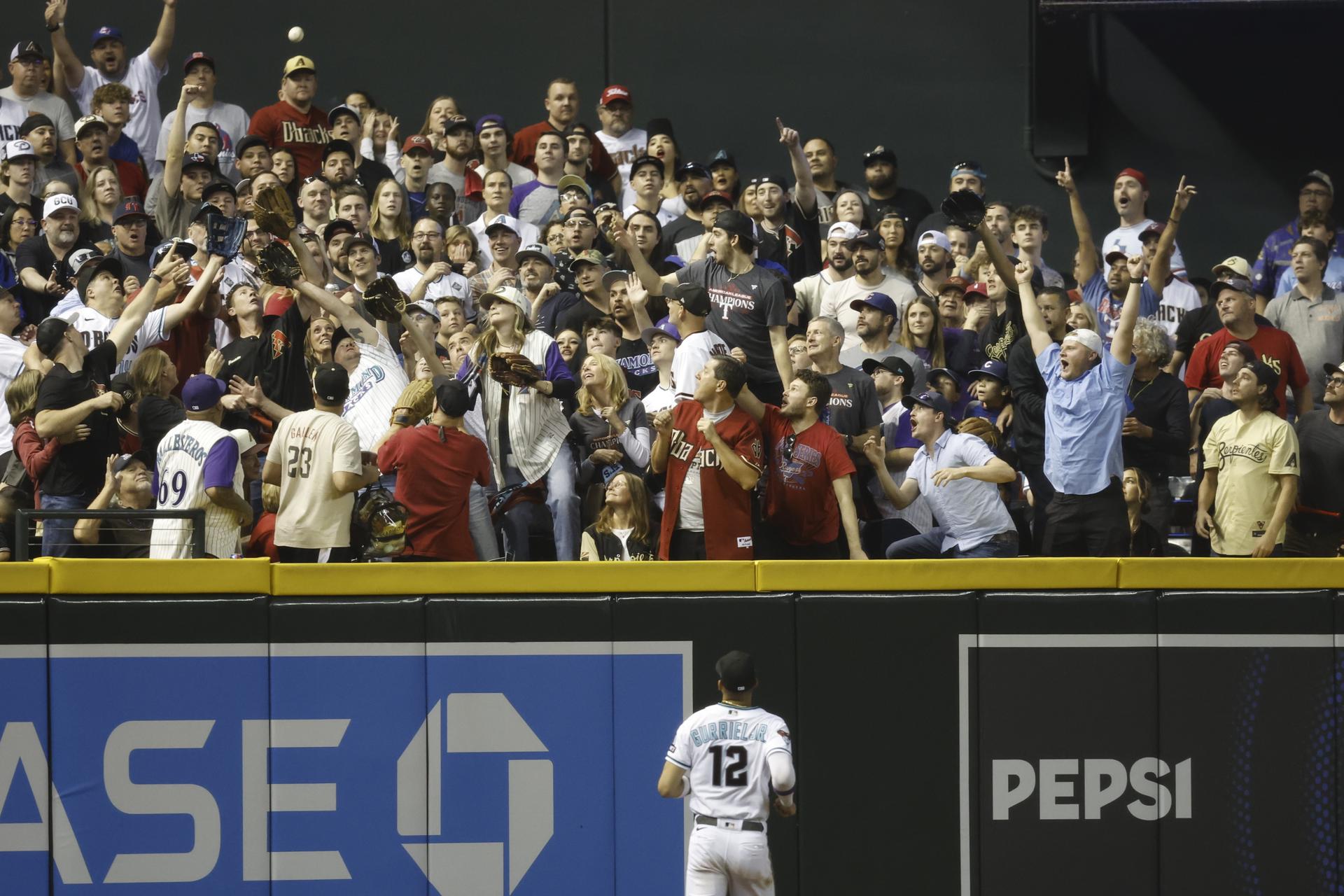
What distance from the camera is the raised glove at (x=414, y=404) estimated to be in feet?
35.2

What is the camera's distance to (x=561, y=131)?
663 inches

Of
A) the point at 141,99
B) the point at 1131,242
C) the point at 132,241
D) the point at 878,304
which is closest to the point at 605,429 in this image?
the point at 878,304

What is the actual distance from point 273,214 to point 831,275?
4.72m

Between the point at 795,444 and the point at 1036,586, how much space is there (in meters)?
2.05

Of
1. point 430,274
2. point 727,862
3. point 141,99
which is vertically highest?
point 141,99

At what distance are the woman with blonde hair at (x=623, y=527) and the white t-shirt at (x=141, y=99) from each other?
8.09 meters

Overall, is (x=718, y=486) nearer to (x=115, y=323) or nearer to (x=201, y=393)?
(x=201, y=393)

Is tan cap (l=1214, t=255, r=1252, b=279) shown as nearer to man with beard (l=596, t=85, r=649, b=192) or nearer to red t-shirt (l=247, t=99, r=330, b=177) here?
man with beard (l=596, t=85, r=649, b=192)

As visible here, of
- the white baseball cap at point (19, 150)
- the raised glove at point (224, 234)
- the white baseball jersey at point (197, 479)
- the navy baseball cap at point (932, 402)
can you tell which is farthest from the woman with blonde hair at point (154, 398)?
the navy baseball cap at point (932, 402)

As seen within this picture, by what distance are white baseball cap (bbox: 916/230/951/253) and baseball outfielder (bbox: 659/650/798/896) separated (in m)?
6.98

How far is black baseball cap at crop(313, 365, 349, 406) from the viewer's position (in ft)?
33.0

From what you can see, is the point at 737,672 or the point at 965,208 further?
the point at 965,208

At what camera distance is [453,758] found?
912 centimetres

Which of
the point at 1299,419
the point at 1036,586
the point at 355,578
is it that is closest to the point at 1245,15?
the point at 1299,419
